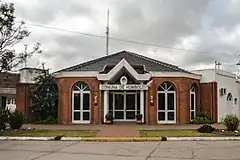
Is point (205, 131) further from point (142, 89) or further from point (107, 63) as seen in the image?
point (107, 63)

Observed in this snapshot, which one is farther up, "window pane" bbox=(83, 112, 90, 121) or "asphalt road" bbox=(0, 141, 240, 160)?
"window pane" bbox=(83, 112, 90, 121)

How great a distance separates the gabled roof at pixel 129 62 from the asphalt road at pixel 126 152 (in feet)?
51.3

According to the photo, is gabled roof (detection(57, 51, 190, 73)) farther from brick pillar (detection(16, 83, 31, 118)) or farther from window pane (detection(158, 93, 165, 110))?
brick pillar (detection(16, 83, 31, 118))

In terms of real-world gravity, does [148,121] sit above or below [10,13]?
below

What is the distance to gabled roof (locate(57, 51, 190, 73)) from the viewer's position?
32406 mm

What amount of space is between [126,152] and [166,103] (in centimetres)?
1689

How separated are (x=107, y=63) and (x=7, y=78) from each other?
1129 centimetres

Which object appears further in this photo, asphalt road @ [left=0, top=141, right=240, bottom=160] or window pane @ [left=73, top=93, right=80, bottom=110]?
window pane @ [left=73, top=93, right=80, bottom=110]

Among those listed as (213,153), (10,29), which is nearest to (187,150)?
(213,153)

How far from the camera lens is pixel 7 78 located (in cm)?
2464

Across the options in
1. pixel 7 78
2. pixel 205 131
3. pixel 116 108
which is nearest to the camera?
pixel 205 131

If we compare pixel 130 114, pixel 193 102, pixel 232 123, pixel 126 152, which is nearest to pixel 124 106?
pixel 130 114

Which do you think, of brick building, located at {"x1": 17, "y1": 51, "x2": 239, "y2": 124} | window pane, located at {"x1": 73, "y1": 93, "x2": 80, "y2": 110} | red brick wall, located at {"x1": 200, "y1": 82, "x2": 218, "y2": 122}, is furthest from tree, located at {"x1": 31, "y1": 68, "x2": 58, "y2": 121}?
red brick wall, located at {"x1": 200, "y1": 82, "x2": 218, "y2": 122}

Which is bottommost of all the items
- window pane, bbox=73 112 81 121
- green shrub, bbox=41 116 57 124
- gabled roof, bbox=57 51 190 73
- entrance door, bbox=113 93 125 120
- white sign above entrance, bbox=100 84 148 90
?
green shrub, bbox=41 116 57 124
